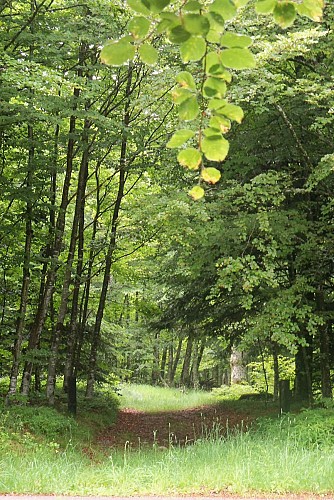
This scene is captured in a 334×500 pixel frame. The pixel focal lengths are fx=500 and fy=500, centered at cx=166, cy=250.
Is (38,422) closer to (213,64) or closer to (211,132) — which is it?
(211,132)

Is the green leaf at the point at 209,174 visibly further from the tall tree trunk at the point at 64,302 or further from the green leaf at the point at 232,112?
the tall tree trunk at the point at 64,302

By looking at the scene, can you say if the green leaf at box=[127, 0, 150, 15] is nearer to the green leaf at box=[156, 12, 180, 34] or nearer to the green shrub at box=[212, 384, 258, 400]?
the green leaf at box=[156, 12, 180, 34]

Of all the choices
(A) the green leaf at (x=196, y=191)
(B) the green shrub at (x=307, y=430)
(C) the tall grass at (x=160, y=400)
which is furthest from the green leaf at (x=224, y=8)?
(C) the tall grass at (x=160, y=400)

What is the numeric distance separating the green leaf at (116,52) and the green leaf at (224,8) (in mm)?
229

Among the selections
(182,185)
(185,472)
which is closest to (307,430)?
(185,472)

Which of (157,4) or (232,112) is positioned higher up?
(157,4)

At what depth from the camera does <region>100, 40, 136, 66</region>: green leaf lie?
1.17 m

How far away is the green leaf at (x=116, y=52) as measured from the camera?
117 centimetres

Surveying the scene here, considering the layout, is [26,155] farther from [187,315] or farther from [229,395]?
[229,395]

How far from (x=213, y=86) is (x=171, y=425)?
12.9 metres

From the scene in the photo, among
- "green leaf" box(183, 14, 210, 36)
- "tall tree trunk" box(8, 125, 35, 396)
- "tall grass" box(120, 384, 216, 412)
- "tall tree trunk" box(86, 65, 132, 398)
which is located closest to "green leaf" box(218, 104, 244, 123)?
"green leaf" box(183, 14, 210, 36)

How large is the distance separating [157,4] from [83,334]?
13.6 metres

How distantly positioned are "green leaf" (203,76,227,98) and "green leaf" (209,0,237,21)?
0.15 metres

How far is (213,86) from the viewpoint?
129 centimetres
